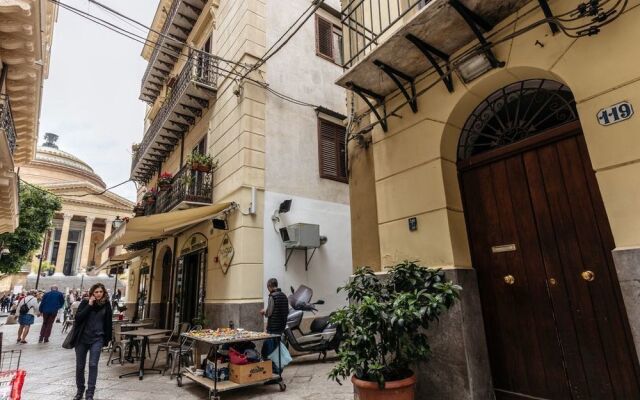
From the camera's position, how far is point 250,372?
17.9 ft

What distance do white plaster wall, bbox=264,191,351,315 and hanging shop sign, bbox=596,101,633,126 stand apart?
6.87 metres

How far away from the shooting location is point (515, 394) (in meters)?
3.76

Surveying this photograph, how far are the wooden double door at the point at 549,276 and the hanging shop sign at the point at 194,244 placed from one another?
7.73 meters

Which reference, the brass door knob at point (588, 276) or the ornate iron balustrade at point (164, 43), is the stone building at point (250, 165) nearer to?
the ornate iron balustrade at point (164, 43)

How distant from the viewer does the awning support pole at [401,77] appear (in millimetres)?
4577

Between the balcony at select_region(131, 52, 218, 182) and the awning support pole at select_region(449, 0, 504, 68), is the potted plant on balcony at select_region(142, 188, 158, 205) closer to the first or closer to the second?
the balcony at select_region(131, 52, 218, 182)

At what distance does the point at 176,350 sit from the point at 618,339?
6975 mm

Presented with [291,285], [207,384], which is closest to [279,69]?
[291,285]

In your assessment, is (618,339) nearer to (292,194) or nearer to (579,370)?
(579,370)

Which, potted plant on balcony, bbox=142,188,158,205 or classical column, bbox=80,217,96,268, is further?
classical column, bbox=80,217,96,268

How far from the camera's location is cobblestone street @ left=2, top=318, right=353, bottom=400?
5453mm

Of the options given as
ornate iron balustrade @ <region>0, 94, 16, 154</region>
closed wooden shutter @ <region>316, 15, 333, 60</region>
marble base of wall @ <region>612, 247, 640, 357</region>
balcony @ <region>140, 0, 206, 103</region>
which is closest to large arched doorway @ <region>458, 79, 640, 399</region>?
marble base of wall @ <region>612, 247, 640, 357</region>

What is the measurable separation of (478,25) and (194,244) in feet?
30.6

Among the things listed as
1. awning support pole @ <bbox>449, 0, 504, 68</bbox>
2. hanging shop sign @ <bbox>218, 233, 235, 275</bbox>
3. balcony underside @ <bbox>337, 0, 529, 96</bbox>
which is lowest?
hanging shop sign @ <bbox>218, 233, 235, 275</bbox>
